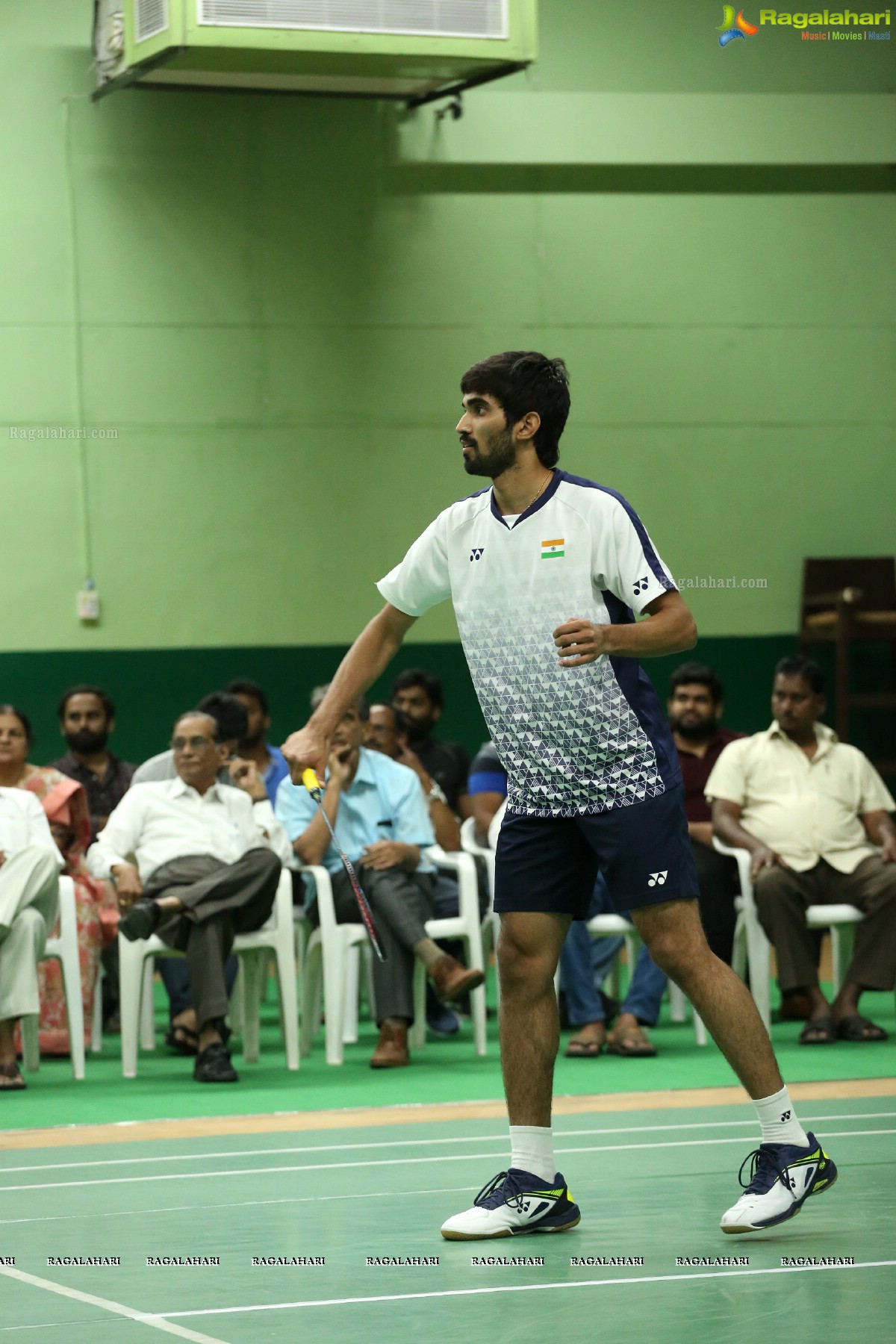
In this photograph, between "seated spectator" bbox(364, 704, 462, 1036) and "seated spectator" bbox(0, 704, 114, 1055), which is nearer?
"seated spectator" bbox(0, 704, 114, 1055)

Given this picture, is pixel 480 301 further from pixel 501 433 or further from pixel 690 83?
pixel 501 433

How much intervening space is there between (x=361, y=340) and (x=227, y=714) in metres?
3.30

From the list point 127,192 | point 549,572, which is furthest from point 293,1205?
point 127,192

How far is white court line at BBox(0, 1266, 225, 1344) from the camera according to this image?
116 inches

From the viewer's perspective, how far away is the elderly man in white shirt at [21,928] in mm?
6523

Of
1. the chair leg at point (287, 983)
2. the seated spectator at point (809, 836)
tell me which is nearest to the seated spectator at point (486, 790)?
the seated spectator at point (809, 836)

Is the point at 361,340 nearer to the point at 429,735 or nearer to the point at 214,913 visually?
the point at 429,735

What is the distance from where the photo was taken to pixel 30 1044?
278 inches

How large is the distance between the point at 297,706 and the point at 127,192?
9.08 feet

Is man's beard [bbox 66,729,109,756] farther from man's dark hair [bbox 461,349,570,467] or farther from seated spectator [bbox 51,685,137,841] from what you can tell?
man's dark hair [bbox 461,349,570,467]

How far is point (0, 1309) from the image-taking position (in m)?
3.24

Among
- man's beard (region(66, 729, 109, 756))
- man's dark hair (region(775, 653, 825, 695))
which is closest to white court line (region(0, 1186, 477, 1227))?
man's dark hair (region(775, 653, 825, 695))

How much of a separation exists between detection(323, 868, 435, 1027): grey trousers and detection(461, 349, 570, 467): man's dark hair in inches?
131

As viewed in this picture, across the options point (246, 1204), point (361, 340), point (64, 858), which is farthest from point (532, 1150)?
point (361, 340)
